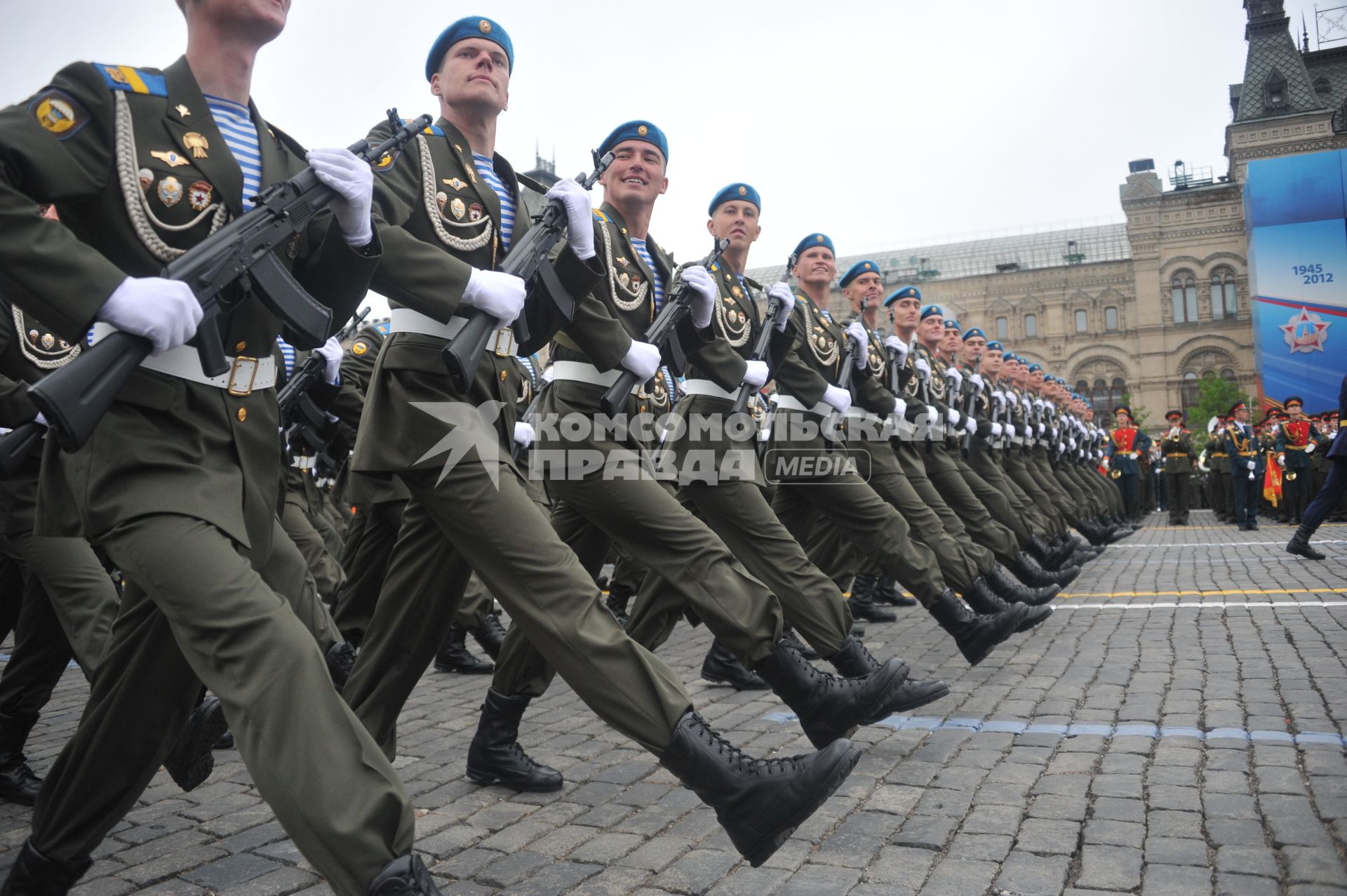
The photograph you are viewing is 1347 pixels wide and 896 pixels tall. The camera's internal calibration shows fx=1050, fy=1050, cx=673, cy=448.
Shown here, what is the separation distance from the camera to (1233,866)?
2.50 meters

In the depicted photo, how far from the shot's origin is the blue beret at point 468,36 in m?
3.35

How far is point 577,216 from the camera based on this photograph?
326cm

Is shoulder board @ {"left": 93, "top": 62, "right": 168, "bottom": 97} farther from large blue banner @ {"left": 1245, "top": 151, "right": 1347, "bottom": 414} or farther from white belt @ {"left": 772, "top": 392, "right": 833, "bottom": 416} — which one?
large blue banner @ {"left": 1245, "top": 151, "right": 1347, "bottom": 414}

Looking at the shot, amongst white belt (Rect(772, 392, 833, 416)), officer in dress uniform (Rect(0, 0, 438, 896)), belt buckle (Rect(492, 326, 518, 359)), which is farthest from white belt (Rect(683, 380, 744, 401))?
officer in dress uniform (Rect(0, 0, 438, 896))

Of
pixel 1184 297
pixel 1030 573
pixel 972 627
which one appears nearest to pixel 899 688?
pixel 972 627

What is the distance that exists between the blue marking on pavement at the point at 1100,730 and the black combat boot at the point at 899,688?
205mm

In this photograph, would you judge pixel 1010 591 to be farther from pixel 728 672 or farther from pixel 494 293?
pixel 494 293

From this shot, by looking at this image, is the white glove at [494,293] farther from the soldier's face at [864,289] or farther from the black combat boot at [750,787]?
the soldier's face at [864,289]

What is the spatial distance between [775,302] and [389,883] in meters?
3.75

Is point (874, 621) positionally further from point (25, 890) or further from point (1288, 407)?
point (1288, 407)

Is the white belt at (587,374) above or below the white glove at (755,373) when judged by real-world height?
below

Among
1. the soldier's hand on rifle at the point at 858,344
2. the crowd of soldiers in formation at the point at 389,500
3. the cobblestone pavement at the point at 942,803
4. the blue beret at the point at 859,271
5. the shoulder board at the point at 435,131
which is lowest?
the cobblestone pavement at the point at 942,803

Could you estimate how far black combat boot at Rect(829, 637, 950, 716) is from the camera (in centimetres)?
377

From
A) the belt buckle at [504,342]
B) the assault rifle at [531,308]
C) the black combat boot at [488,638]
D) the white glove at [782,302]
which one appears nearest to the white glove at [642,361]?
the assault rifle at [531,308]
